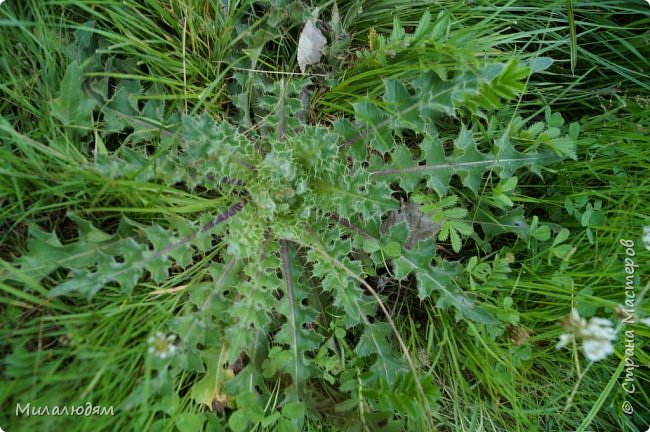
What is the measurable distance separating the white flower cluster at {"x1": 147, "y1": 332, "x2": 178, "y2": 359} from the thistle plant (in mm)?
77

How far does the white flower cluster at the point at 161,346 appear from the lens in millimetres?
1957

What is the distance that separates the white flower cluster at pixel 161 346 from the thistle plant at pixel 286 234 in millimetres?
77

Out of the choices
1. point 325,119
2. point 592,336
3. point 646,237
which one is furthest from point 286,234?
point 646,237

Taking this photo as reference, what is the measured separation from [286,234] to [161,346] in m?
0.79

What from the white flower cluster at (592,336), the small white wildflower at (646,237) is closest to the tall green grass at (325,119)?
the small white wildflower at (646,237)

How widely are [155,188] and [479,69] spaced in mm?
1598

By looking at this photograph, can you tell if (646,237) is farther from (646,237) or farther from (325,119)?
(325,119)

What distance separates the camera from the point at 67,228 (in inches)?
95.0

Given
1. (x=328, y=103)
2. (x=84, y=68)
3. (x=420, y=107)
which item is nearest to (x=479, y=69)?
(x=420, y=107)

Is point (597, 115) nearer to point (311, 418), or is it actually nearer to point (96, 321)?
point (311, 418)

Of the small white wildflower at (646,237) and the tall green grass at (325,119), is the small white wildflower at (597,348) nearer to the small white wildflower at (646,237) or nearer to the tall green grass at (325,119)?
the tall green grass at (325,119)

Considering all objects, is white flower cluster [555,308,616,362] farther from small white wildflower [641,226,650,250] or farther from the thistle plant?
small white wildflower [641,226,650,250]

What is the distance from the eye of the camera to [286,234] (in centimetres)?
243

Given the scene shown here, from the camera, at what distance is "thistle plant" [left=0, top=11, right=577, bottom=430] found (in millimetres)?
2238
